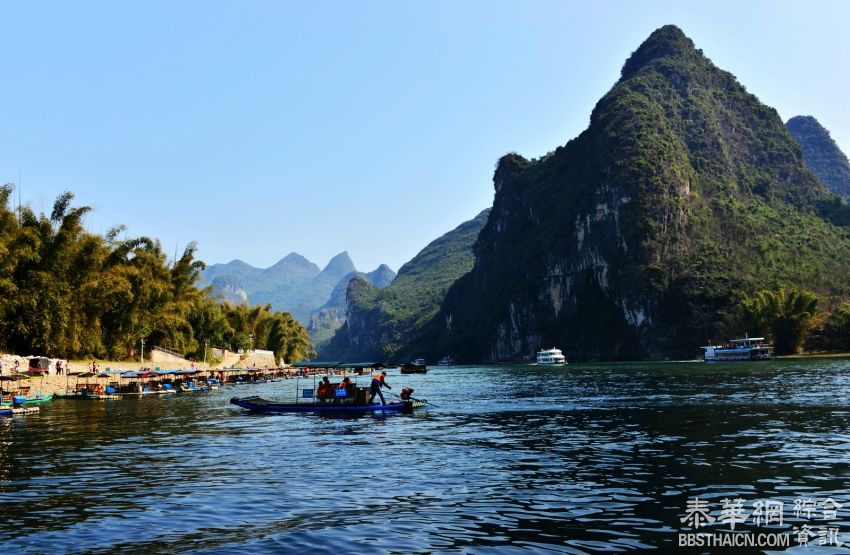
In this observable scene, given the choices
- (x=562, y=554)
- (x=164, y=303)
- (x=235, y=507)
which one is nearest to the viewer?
(x=562, y=554)

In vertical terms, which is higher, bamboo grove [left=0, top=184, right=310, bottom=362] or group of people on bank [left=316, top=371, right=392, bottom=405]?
bamboo grove [left=0, top=184, right=310, bottom=362]

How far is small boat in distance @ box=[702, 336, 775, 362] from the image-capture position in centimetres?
16495

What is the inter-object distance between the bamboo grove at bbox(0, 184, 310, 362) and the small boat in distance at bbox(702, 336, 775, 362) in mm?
126469

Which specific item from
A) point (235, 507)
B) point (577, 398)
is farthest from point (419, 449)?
point (577, 398)

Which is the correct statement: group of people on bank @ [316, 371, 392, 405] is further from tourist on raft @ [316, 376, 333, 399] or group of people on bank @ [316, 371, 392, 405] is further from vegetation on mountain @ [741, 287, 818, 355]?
vegetation on mountain @ [741, 287, 818, 355]

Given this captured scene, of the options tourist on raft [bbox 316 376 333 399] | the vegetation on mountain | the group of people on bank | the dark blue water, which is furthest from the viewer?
the vegetation on mountain

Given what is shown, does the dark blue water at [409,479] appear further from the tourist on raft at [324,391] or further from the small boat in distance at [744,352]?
the small boat in distance at [744,352]

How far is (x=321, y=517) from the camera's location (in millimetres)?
18891

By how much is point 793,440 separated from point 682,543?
19.3 metres

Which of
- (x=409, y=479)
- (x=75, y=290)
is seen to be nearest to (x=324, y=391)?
(x=409, y=479)

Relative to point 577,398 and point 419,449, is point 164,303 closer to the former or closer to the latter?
point 577,398

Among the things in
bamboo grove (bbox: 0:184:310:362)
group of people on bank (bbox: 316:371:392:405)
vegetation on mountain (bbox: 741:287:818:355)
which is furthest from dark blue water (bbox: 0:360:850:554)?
vegetation on mountain (bbox: 741:287:818:355)

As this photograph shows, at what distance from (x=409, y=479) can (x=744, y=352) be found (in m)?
160

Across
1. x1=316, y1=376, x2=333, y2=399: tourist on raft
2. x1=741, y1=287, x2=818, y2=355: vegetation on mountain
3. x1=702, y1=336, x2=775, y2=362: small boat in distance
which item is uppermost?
x1=741, y1=287, x2=818, y2=355: vegetation on mountain
